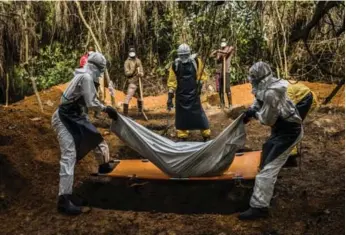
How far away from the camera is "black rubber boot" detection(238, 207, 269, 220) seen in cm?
409

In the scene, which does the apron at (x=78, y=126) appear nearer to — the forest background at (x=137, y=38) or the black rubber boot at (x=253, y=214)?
the black rubber boot at (x=253, y=214)

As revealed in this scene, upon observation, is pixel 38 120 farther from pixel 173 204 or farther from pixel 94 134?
pixel 173 204

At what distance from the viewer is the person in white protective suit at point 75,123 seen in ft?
14.3

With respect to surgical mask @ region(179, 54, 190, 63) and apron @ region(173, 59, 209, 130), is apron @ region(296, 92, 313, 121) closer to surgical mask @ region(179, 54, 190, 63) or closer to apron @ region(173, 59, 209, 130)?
apron @ region(173, 59, 209, 130)

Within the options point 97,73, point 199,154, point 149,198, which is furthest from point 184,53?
point 149,198

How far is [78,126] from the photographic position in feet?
14.8

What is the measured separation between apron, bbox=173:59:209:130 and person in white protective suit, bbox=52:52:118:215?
2.09m

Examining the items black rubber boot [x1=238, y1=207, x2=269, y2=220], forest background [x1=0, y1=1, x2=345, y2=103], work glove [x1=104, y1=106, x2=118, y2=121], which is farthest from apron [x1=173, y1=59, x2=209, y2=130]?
forest background [x1=0, y1=1, x2=345, y2=103]

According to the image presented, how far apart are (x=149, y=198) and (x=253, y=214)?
122 cm

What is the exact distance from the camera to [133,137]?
4.82 meters

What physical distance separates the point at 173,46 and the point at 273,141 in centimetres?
971

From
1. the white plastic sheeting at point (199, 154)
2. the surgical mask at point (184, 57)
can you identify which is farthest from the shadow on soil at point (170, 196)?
the surgical mask at point (184, 57)

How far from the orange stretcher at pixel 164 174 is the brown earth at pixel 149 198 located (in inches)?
4.6

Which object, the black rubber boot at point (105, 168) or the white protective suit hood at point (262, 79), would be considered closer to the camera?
the white protective suit hood at point (262, 79)
